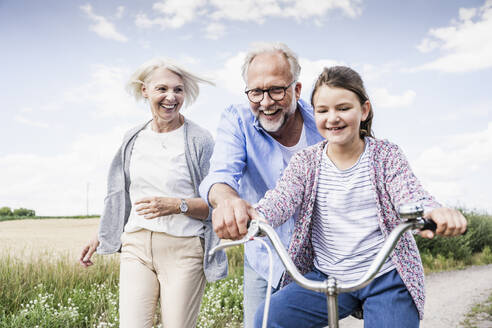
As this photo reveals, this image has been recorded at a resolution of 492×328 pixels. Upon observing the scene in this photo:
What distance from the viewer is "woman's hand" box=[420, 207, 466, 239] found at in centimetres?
173

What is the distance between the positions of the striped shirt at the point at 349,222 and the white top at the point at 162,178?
1.31 m

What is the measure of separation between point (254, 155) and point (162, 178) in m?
0.75

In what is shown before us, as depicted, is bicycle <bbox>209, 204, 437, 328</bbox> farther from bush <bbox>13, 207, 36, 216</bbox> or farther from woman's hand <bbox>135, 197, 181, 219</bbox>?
bush <bbox>13, 207, 36, 216</bbox>

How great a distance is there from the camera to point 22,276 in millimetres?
6395

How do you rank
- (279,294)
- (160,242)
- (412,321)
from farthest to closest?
1. (160,242)
2. (279,294)
3. (412,321)

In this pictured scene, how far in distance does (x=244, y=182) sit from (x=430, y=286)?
685 cm

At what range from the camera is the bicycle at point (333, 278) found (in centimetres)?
159

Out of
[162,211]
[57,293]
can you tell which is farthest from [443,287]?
[162,211]

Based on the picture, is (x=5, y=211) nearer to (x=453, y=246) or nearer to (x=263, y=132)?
(x=453, y=246)

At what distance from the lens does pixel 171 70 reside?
144 inches

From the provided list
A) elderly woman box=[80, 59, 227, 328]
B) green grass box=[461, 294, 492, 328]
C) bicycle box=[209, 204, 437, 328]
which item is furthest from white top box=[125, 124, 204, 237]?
green grass box=[461, 294, 492, 328]

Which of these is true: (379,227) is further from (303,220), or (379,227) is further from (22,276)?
(22,276)

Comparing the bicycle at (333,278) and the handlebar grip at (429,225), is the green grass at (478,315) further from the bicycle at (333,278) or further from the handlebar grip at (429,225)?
the bicycle at (333,278)

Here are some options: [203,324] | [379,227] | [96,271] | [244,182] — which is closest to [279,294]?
[379,227]
